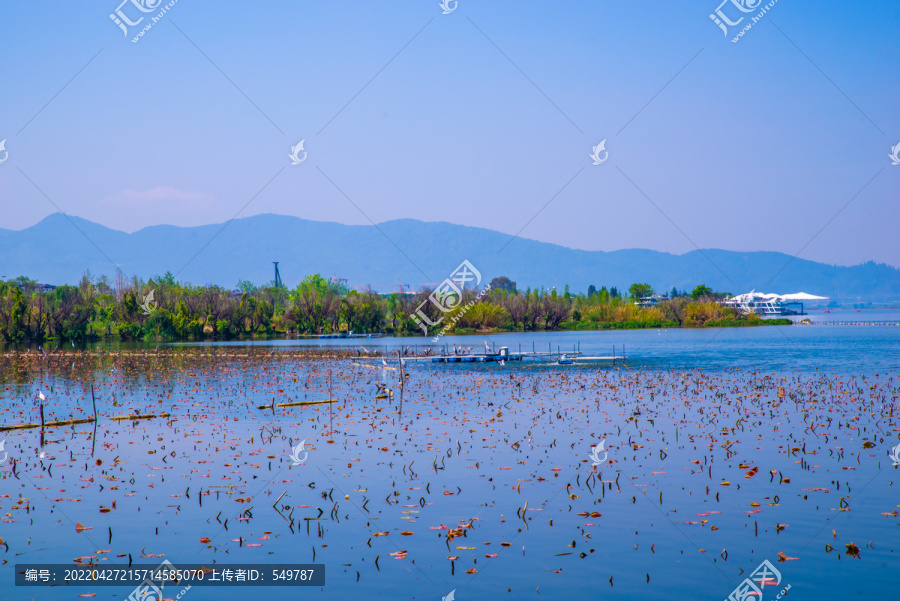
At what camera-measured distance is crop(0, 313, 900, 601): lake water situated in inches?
494

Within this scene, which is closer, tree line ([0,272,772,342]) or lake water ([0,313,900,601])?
lake water ([0,313,900,601])

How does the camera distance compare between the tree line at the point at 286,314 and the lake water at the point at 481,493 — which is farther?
the tree line at the point at 286,314

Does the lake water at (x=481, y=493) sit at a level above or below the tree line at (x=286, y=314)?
below

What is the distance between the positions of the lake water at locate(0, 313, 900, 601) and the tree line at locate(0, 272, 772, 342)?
78.3 m

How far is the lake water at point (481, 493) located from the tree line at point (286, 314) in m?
78.3

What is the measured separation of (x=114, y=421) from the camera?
2759 cm

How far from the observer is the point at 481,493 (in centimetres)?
1702

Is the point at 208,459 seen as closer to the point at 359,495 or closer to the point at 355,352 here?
the point at 359,495

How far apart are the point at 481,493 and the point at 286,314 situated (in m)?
115

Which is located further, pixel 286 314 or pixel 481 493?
pixel 286 314

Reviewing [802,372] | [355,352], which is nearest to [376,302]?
[355,352]

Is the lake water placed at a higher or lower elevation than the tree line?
lower

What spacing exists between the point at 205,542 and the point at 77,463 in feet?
27.6

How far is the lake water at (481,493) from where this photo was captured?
12539 millimetres
